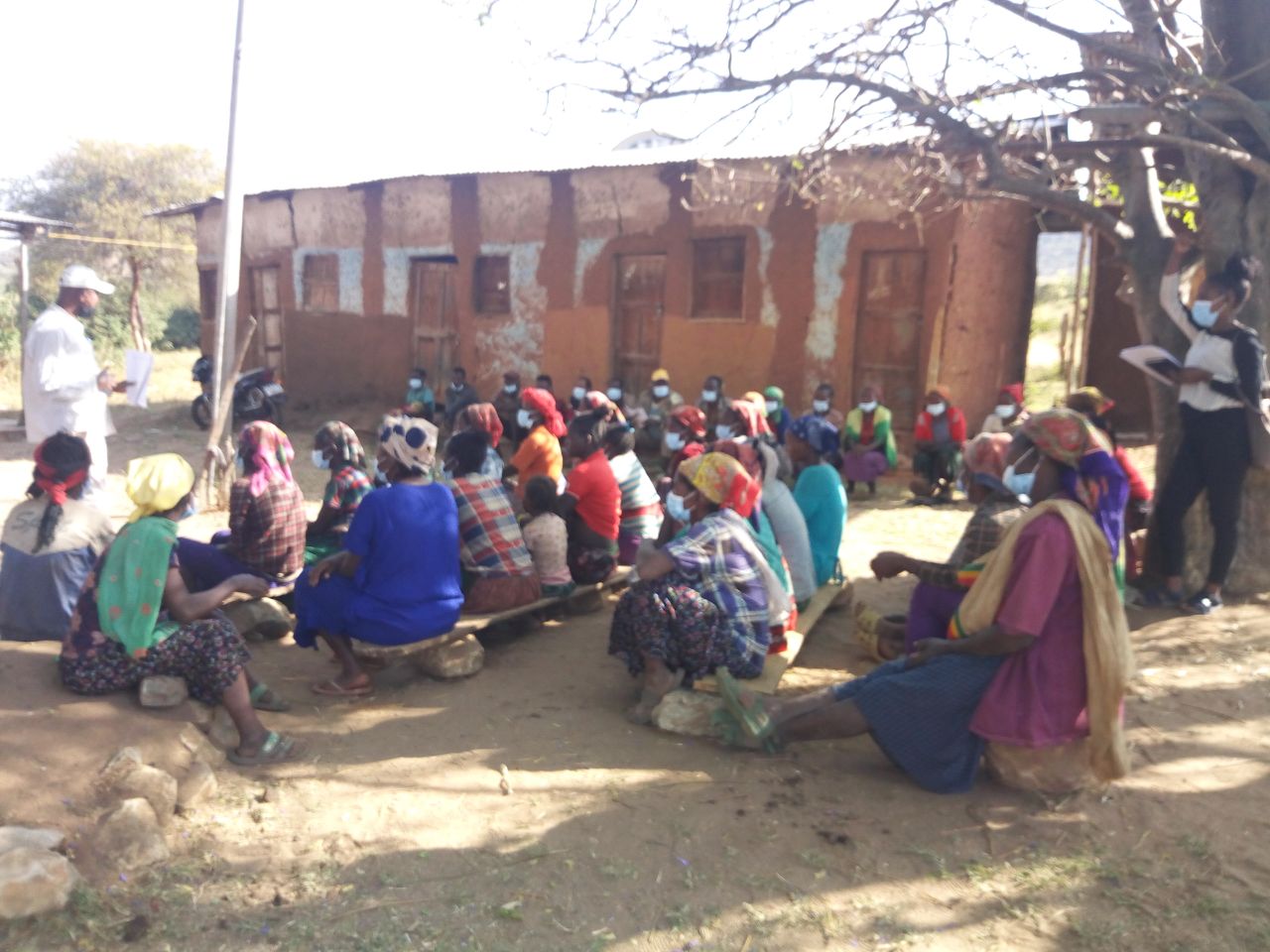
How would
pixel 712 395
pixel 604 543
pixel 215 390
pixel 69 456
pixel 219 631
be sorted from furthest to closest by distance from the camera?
1. pixel 712 395
2. pixel 215 390
3. pixel 604 543
4. pixel 69 456
5. pixel 219 631

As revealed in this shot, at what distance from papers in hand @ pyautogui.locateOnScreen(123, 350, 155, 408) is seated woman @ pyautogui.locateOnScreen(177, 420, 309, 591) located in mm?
1334

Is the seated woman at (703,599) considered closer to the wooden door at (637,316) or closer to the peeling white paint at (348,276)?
the wooden door at (637,316)

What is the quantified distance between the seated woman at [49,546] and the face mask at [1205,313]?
17.4 ft

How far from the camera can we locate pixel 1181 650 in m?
5.02

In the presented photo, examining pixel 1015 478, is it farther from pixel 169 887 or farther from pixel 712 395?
pixel 712 395

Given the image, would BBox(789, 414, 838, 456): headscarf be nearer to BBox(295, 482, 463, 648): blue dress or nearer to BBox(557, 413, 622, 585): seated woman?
BBox(557, 413, 622, 585): seated woman

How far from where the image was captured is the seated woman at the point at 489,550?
4918 millimetres

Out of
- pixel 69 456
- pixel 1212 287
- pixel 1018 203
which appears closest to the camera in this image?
pixel 69 456

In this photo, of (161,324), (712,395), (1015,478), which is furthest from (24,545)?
(161,324)

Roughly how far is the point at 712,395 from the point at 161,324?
22.3 m

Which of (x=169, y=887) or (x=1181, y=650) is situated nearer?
(x=169, y=887)

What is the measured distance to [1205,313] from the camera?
210 inches

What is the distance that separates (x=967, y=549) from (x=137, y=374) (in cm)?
474

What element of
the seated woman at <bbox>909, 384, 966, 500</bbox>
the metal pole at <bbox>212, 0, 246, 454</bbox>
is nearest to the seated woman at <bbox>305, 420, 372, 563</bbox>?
the metal pole at <bbox>212, 0, 246, 454</bbox>
